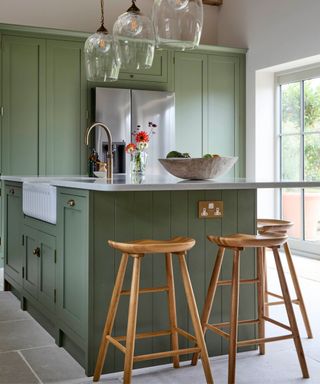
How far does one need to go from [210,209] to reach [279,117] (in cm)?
412

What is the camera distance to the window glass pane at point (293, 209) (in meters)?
6.44

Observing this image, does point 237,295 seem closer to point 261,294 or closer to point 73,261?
point 261,294

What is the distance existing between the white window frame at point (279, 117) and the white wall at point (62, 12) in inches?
72.8

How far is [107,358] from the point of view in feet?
8.89

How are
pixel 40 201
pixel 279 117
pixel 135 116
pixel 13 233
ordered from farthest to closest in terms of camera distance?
pixel 279 117 < pixel 135 116 < pixel 13 233 < pixel 40 201

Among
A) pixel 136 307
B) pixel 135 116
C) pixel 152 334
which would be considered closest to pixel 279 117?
pixel 135 116

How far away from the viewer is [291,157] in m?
6.61

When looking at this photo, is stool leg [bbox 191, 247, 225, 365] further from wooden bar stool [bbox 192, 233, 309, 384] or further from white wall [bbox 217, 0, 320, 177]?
white wall [bbox 217, 0, 320, 177]

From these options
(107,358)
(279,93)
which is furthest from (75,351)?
(279,93)

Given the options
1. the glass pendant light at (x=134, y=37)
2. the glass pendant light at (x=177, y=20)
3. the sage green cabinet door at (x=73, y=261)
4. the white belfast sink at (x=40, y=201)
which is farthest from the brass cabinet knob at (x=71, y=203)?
the glass pendant light at (x=177, y=20)

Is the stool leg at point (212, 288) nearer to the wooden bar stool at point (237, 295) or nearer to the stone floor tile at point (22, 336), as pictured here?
the wooden bar stool at point (237, 295)

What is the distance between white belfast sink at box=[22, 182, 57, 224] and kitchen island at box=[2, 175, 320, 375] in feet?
0.27

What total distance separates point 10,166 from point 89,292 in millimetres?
3297

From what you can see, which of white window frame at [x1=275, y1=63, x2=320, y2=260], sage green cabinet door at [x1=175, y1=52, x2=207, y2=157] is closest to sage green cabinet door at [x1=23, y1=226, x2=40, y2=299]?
sage green cabinet door at [x1=175, y1=52, x2=207, y2=157]
